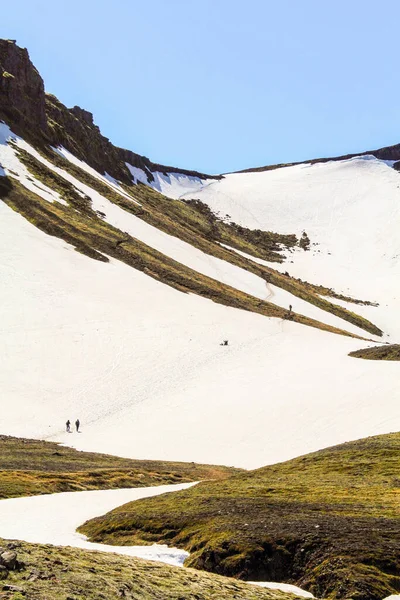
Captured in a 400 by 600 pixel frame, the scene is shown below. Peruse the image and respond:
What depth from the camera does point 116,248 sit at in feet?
341

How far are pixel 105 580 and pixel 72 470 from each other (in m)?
28.1

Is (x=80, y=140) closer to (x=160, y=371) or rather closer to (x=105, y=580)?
(x=160, y=371)

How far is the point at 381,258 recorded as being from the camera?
160m

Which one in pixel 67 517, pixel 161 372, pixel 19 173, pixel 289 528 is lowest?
pixel 67 517

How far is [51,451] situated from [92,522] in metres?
21.2

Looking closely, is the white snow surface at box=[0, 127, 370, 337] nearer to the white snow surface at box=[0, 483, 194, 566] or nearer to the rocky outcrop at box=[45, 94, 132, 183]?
the rocky outcrop at box=[45, 94, 132, 183]

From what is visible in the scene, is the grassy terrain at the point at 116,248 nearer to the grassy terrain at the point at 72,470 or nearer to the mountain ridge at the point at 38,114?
the mountain ridge at the point at 38,114

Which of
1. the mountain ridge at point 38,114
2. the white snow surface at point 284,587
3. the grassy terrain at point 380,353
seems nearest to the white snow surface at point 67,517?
the white snow surface at point 284,587

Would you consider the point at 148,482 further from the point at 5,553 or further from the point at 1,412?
the point at 5,553

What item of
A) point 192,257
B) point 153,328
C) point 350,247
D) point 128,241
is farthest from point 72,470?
point 350,247

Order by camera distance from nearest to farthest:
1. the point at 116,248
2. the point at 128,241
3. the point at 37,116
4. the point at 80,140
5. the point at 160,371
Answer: the point at 160,371 → the point at 116,248 → the point at 128,241 → the point at 37,116 → the point at 80,140

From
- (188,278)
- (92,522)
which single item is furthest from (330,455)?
(188,278)

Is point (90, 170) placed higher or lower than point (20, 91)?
lower

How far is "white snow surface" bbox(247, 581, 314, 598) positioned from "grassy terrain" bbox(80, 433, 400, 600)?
0.21 meters
